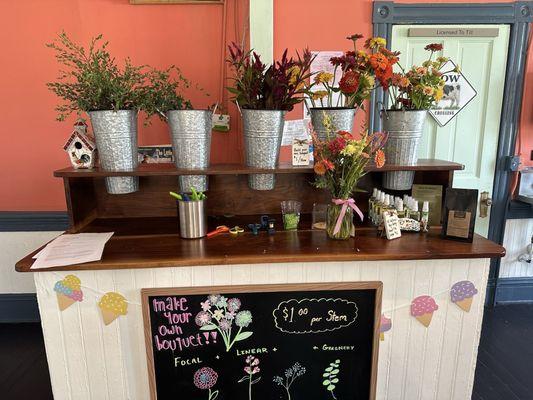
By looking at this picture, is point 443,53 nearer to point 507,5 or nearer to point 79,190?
point 507,5

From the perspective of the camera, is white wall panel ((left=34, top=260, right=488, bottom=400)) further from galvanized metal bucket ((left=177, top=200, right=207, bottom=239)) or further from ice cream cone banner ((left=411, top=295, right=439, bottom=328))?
galvanized metal bucket ((left=177, top=200, right=207, bottom=239))

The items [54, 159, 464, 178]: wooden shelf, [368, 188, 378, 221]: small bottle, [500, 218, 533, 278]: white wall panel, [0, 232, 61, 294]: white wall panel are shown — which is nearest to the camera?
[54, 159, 464, 178]: wooden shelf

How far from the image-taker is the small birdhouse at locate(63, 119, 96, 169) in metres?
1.65

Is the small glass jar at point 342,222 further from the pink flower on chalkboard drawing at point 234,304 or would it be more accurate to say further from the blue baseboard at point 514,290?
the blue baseboard at point 514,290

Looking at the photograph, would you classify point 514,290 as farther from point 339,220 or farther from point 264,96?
point 264,96

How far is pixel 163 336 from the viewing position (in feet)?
4.72

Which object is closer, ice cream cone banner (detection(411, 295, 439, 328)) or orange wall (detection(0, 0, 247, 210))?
ice cream cone banner (detection(411, 295, 439, 328))

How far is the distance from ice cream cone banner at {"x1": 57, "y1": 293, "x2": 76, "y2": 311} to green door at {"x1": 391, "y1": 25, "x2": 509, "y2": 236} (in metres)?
2.24

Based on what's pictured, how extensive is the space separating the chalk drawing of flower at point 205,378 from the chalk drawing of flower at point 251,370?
0.11m

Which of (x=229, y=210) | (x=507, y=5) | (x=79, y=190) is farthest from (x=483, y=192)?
Result: (x=79, y=190)

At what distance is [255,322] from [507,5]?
8.06ft

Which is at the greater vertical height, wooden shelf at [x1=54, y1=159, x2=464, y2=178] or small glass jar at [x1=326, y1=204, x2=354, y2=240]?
wooden shelf at [x1=54, y1=159, x2=464, y2=178]

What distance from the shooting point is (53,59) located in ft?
7.47

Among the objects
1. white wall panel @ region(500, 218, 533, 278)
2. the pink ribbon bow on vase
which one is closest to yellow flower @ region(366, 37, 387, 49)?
the pink ribbon bow on vase
